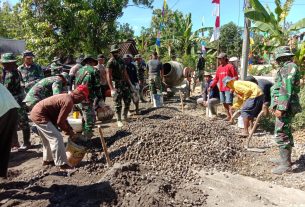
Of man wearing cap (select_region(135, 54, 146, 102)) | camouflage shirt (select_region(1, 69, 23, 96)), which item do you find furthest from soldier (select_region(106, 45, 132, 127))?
man wearing cap (select_region(135, 54, 146, 102))

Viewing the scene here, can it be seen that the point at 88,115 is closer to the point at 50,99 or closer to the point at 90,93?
the point at 90,93

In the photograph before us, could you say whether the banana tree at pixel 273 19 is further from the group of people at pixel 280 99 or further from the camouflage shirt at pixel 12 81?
the camouflage shirt at pixel 12 81

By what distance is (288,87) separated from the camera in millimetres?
4875

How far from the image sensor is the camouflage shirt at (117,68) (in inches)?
289

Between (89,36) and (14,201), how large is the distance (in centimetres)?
1235

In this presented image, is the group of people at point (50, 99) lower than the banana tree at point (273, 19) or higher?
lower

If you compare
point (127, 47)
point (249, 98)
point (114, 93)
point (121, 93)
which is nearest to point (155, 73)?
point (121, 93)

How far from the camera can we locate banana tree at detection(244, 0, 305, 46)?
941 centimetres

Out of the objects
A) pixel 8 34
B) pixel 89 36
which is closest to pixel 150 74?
pixel 89 36

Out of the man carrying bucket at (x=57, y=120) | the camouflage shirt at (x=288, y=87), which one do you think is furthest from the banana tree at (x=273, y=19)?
the man carrying bucket at (x=57, y=120)

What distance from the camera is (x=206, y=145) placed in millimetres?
6238

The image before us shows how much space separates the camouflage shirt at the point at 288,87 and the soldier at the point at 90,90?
10.8 feet

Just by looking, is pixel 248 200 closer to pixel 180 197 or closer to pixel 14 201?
pixel 180 197

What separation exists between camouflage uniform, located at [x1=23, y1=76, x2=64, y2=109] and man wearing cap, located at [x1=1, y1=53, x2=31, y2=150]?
2.44 feet
